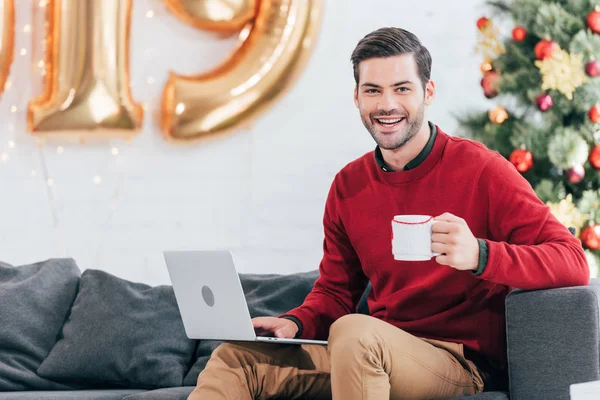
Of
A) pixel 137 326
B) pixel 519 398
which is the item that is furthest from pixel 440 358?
pixel 137 326

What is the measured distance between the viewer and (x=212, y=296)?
2037 mm

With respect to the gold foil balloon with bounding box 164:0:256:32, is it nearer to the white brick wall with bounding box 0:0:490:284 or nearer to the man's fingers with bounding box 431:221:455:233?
the white brick wall with bounding box 0:0:490:284

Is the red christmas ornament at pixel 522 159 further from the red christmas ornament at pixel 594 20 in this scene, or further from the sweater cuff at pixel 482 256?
the sweater cuff at pixel 482 256

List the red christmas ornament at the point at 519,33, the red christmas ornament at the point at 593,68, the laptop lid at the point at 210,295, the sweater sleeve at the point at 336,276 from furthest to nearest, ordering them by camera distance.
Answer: the red christmas ornament at the point at 519,33 → the red christmas ornament at the point at 593,68 → the sweater sleeve at the point at 336,276 → the laptop lid at the point at 210,295

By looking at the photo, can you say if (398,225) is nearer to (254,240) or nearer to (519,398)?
(519,398)

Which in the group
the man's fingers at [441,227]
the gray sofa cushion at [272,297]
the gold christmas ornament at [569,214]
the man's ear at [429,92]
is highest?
the man's ear at [429,92]

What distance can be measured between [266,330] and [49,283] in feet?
3.84

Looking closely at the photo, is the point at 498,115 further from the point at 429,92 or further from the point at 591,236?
the point at 429,92

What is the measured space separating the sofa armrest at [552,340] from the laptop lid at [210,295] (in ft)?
1.95

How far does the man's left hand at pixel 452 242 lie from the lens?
176 centimetres

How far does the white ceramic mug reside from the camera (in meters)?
1.71

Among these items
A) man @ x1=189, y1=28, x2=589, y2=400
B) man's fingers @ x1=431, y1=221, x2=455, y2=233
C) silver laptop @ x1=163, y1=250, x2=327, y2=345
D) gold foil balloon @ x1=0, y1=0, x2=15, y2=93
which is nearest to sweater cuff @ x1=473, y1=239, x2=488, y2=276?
man @ x1=189, y1=28, x2=589, y2=400

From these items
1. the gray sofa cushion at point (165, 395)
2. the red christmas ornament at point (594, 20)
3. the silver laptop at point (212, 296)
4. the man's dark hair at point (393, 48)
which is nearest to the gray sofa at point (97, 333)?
the gray sofa cushion at point (165, 395)

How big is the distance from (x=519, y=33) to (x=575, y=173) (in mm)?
535
